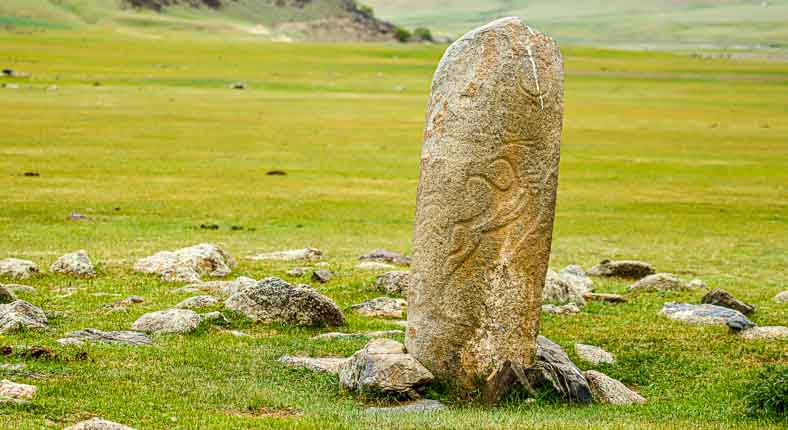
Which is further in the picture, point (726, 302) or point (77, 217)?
point (77, 217)

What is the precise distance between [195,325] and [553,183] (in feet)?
21.1

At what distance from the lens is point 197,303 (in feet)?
63.4

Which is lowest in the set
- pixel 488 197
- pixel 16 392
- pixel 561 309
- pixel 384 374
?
pixel 561 309

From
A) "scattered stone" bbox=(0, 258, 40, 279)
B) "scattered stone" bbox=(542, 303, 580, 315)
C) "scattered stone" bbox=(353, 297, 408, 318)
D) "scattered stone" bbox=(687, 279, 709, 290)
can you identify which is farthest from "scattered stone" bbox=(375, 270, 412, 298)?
"scattered stone" bbox=(0, 258, 40, 279)

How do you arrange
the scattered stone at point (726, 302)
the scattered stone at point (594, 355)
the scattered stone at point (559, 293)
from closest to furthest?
the scattered stone at point (594, 355)
the scattered stone at point (726, 302)
the scattered stone at point (559, 293)

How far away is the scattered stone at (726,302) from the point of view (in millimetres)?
20547

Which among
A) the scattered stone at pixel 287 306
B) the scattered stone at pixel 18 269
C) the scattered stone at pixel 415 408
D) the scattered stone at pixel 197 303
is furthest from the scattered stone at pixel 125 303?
the scattered stone at pixel 415 408

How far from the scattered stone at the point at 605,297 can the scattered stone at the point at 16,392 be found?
1246 cm

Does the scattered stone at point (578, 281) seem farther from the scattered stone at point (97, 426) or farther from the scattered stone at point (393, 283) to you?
the scattered stone at point (97, 426)

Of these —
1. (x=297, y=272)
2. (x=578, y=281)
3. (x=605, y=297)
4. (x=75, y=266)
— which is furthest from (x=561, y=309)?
(x=75, y=266)

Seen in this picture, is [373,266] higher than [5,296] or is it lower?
lower

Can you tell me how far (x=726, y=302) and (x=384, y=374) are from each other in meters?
9.17

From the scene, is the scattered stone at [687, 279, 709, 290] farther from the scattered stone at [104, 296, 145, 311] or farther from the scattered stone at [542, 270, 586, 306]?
the scattered stone at [104, 296, 145, 311]

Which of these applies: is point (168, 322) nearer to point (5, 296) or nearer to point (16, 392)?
point (5, 296)
